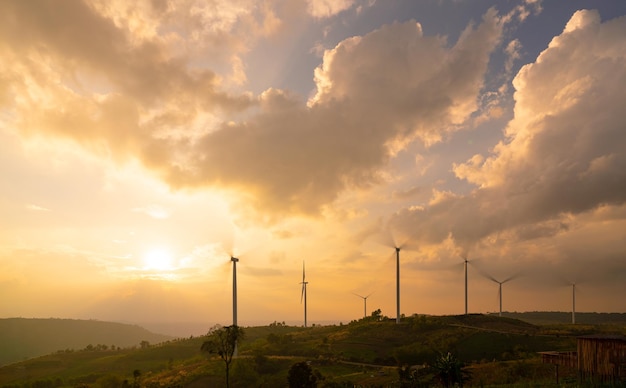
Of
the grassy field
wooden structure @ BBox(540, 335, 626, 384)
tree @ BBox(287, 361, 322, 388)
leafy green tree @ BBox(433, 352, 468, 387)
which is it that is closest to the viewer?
wooden structure @ BBox(540, 335, 626, 384)

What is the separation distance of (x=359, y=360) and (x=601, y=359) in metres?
69.3

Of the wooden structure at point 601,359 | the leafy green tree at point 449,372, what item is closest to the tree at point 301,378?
the leafy green tree at point 449,372

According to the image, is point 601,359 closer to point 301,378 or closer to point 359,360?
point 301,378

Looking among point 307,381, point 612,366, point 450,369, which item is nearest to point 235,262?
point 307,381

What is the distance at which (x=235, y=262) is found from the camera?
15288cm

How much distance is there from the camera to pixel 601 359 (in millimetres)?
56625

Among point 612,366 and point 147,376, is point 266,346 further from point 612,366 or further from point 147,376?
point 612,366

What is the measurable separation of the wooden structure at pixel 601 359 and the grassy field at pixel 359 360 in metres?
3.41

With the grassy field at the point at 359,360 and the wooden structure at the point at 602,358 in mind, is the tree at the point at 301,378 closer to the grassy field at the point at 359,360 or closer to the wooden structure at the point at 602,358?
the grassy field at the point at 359,360

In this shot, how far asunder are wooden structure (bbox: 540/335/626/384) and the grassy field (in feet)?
11.2

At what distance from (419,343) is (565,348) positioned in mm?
35463

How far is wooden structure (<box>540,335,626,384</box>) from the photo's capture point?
54.7 meters

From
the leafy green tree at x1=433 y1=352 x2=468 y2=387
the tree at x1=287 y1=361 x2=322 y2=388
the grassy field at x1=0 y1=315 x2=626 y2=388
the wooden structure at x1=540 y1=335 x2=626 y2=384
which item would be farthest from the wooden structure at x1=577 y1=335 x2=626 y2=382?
the tree at x1=287 y1=361 x2=322 y2=388

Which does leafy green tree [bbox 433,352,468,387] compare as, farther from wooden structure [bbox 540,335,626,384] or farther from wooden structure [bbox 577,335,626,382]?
wooden structure [bbox 577,335,626,382]
